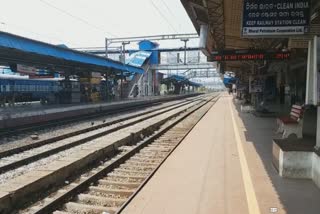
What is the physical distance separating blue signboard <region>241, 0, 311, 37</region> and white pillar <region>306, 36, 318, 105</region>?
1.64ft

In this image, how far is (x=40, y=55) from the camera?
30.3m

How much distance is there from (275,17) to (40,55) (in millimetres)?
23071

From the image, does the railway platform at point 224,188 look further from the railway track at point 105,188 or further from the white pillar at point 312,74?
the white pillar at point 312,74

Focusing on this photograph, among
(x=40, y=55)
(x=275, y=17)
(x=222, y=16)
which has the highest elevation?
(x=222, y=16)

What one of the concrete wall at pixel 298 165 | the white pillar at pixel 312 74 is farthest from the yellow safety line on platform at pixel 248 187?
the white pillar at pixel 312 74

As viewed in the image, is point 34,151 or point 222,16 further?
point 222,16

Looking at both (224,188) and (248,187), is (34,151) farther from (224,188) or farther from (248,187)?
(248,187)

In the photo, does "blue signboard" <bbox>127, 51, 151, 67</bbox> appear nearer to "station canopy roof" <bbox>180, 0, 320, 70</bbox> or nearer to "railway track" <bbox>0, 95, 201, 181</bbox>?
"station canopy roof" <bbox>180, 0, 320, 70</bbox>

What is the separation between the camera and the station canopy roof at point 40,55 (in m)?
24.2

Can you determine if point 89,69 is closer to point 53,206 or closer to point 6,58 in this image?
point 6,58

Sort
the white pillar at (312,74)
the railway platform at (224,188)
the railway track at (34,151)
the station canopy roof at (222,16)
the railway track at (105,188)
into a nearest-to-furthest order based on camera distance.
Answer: the railway platform at (224,188) < the railway track at (105,188) < the white pillar at (312,74) < the railway track at (34,151) < the station canopy roof at (222,16)

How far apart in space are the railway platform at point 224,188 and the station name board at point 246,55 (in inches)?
311

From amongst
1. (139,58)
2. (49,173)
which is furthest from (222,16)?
(139,58)

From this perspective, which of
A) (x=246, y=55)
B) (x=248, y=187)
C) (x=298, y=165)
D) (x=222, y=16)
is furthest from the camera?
(x=246, y=55)
